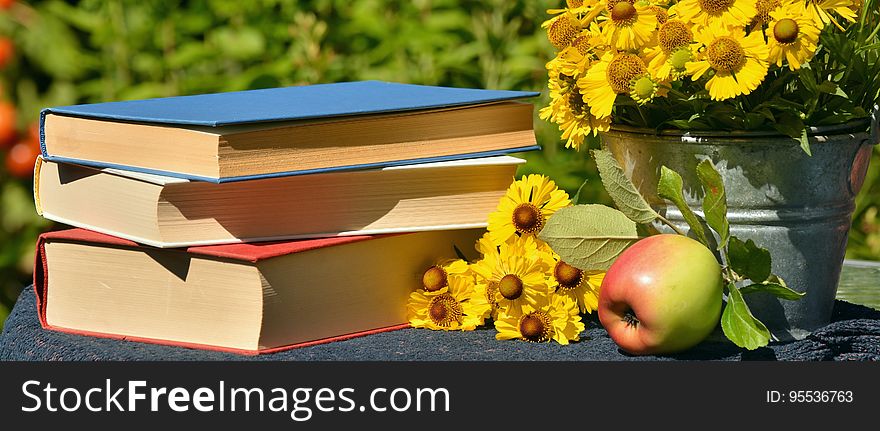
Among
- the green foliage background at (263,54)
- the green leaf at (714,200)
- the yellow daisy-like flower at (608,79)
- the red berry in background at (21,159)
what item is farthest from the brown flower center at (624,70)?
the red berry in background at (21,159)

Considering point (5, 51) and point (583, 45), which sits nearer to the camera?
point (583, 45)

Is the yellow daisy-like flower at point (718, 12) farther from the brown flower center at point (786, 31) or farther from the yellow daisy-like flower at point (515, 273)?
the yellow daisy-like flower at point (515, 273)

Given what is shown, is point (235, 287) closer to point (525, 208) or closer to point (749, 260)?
point (525, 208)

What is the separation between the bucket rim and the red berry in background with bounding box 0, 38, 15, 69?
Answer: 1551 millimetres

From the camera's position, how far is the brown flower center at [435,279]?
1.15 m

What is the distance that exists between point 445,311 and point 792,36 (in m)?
0.47

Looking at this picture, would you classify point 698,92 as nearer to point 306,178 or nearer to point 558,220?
point 558,220

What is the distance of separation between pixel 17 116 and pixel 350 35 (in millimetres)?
738

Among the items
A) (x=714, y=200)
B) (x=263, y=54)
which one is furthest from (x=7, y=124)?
(x=714, y=200)

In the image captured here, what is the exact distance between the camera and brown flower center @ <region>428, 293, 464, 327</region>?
1162 mm

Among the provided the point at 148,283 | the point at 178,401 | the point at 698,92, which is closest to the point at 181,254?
the point at 148,283

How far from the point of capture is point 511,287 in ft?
3.58

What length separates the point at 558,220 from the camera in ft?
3.52

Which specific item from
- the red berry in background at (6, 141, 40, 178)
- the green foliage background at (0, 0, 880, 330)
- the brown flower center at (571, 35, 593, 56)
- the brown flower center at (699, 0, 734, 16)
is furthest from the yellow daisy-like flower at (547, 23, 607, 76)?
the red berry in background at (6, 141, 40, 178)
